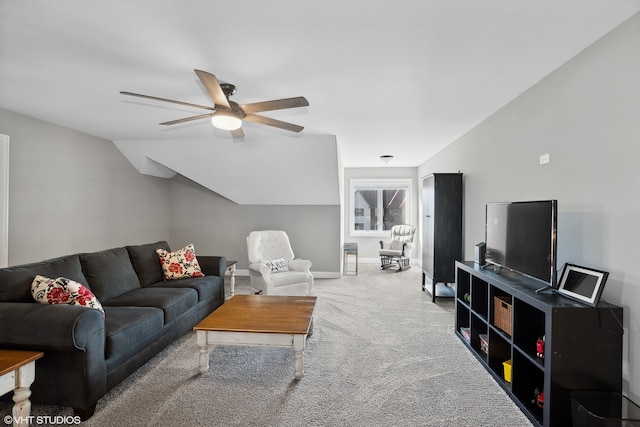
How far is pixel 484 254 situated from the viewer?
121 inches

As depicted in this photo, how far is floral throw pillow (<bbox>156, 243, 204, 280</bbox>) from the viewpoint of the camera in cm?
356

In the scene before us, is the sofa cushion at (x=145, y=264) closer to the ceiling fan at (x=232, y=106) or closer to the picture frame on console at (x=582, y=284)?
the ceiling fan at (x=232, y=106)

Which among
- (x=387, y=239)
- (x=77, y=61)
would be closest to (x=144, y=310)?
(x=77, y=61)

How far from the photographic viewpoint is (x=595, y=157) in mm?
2004

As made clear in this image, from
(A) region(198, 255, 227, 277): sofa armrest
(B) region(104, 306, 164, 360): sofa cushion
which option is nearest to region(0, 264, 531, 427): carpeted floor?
(B) region(104, 306, 164, 360): sofa cushion

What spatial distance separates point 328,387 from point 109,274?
90.9 inches

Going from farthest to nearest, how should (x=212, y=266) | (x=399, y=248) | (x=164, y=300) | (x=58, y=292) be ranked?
(x=399, y=248)
(x=212, y=266)
(x=164, y=300)
(x=58, y=292)

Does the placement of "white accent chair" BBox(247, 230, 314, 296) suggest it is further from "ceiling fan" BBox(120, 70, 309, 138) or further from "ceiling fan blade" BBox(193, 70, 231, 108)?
"ceiling fan blade" BBox(193, 70, 231, 108)

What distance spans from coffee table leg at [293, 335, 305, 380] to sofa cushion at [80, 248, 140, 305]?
1867mm

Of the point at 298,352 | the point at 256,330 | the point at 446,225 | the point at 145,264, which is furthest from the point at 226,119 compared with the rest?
the point at 446,225

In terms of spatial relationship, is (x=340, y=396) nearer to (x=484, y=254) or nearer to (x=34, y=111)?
(x=484, y=254)

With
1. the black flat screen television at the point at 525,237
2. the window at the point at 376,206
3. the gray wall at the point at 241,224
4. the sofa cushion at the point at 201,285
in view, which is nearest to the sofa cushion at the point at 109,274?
the sofa cushion at the point at 201,285

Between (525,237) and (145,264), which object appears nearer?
(525,237)

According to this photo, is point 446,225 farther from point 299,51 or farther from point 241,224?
point 241,224
